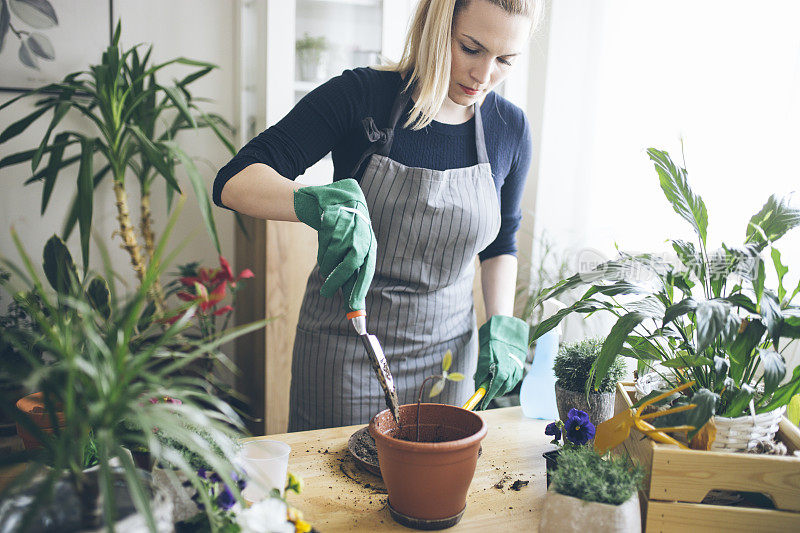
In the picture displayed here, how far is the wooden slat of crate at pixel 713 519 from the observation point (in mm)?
770

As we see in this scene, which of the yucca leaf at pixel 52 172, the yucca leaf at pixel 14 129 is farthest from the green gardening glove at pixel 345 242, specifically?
Result: the yucca leaf at pixel 14 129

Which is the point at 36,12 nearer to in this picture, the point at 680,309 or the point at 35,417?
the point at 35,417

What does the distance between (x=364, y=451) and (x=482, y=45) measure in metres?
0.82

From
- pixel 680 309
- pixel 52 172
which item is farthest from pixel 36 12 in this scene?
pixel 680 309

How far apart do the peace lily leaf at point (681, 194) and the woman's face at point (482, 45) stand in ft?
1.59

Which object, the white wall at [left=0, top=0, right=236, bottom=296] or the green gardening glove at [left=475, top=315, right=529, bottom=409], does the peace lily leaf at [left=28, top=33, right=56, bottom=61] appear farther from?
the green gardening glove at [left=475, top=315, right=529, bottom=409]

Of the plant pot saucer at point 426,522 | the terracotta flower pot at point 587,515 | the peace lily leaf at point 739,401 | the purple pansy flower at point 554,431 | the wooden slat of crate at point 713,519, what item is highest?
the peace lily leaf at point 739,401

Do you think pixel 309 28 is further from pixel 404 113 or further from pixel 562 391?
pixel 562 391

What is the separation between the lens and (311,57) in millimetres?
2283

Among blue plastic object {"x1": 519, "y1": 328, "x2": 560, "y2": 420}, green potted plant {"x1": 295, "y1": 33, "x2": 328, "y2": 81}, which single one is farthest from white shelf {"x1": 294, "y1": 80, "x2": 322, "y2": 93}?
blue plastic object {"x1": 519, "y1": 328, "x2": 560, "y2": 420}

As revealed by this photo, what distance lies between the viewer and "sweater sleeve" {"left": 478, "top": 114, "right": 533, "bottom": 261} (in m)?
1.53

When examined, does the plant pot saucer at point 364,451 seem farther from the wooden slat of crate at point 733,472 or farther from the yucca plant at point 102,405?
the yucca plant at point 102,405

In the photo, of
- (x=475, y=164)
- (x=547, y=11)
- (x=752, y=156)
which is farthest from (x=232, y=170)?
(x=547, y=11)

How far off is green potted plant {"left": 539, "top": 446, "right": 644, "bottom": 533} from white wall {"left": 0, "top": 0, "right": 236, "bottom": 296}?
2.13 metres
